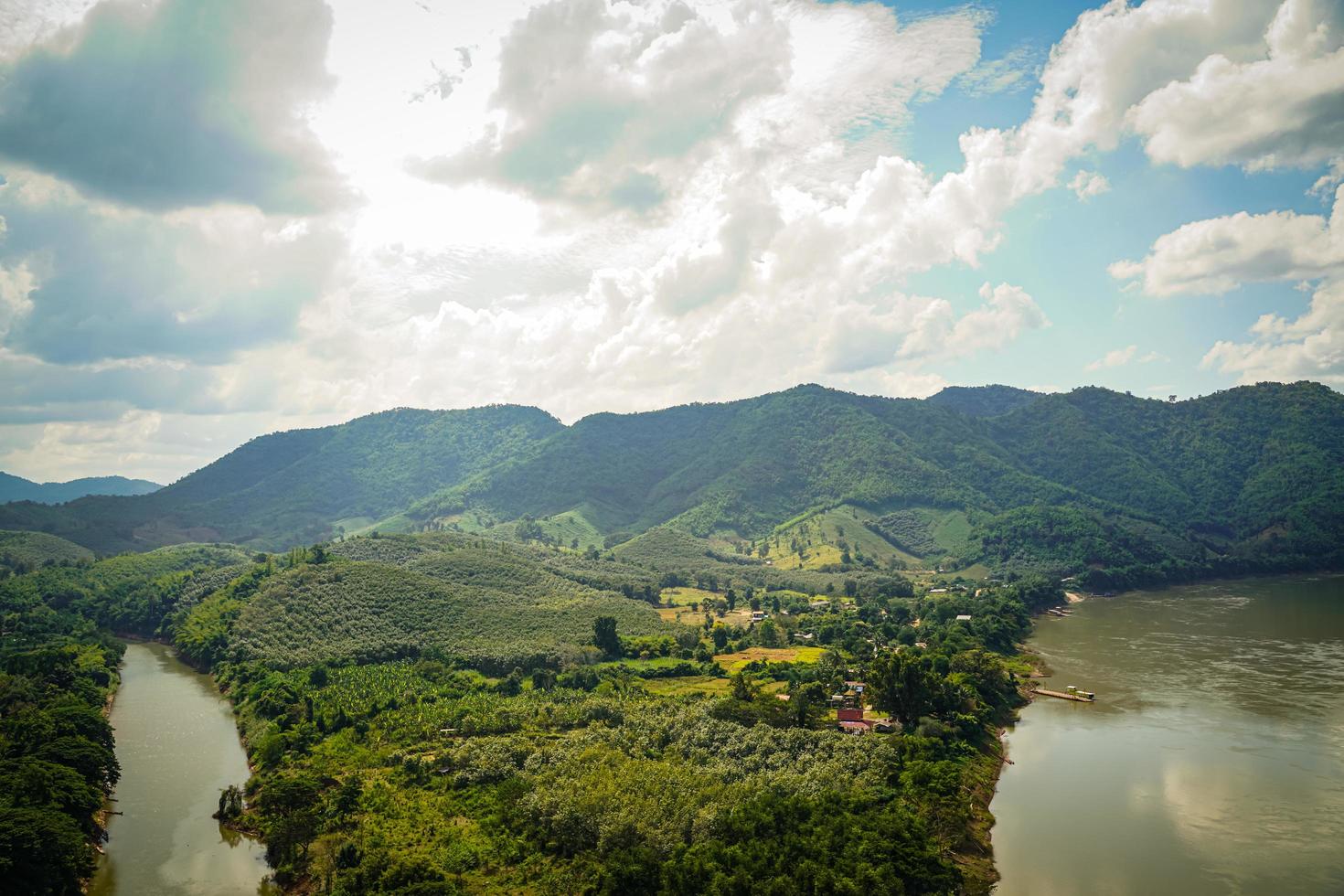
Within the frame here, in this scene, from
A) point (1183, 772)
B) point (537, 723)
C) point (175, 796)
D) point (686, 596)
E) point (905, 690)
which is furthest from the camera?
point (686, 596)

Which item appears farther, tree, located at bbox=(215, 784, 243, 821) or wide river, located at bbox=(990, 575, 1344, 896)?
tree, located at bbox=(215, 784, 243, 821)

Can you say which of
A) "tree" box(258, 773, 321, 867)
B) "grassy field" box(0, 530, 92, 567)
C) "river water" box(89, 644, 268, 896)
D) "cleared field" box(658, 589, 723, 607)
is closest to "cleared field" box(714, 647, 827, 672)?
"cleared field" box(658, 589, 723, 607)

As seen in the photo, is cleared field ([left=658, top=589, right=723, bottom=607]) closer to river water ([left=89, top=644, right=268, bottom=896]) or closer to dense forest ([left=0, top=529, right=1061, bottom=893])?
dense forest ([left=0, top=529, right=1061, bottom=893])

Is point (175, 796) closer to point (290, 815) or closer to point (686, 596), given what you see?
point (290, 815)

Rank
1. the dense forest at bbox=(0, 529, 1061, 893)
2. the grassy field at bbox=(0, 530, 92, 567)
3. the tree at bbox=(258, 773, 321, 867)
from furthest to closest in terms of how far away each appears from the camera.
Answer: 1. the grassy field at bbox=(0, 530, 92, 567)
2. the tree at bbox=(258, 773, 321, 867)
3. the dense forest at bbox=(0, 529, 1061, 893)

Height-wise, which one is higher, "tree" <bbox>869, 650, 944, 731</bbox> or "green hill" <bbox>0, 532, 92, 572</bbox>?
"green hill" <bbox>0, 532, 92, 572</bbox>

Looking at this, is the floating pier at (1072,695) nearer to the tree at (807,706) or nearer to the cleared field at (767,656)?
the cleared field at (767,656)

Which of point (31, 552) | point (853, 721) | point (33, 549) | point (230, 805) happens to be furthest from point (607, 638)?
point (33, 549)

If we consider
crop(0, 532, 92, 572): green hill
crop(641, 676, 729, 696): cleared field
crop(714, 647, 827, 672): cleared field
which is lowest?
crop(714, 647, 827, 672): cleared field
